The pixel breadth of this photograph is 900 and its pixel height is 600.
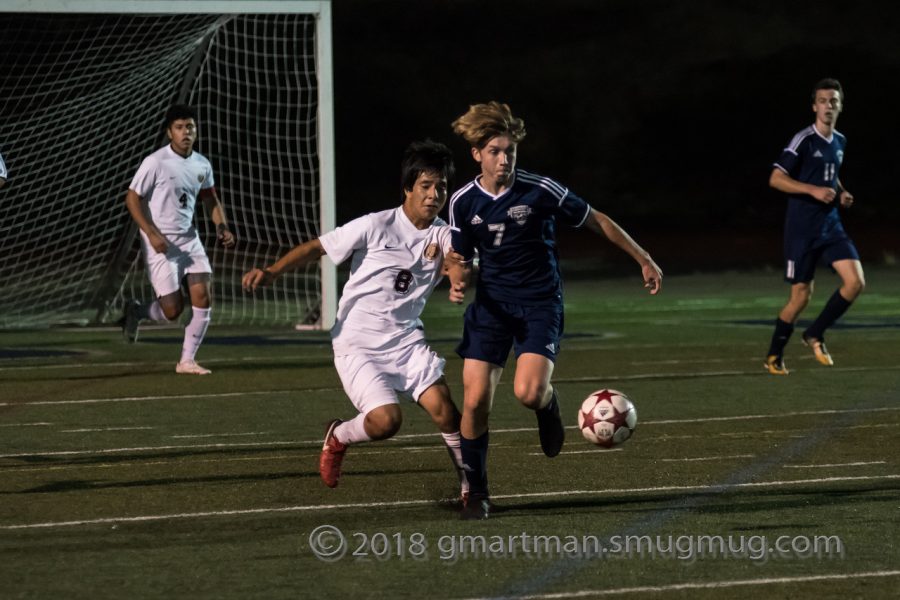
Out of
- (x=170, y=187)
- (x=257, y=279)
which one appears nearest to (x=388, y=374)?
Answer: (x=257, y=279)

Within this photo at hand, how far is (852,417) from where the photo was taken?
909cm

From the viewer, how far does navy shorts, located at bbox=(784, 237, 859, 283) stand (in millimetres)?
11297

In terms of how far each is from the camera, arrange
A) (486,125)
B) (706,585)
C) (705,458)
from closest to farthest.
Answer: (706,585)
(486,125)
(705,458)

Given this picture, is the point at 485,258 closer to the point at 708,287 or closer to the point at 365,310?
the point at 365,310

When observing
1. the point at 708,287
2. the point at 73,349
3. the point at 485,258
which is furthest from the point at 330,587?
the point at 708,287

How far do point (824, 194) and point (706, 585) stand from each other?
653cm

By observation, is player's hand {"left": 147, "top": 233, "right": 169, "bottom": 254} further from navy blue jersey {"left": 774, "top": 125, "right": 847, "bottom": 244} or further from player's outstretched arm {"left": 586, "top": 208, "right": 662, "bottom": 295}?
player's outstretched arm {"left": 586, "top": 208, "right": 662, "bottom": 295}

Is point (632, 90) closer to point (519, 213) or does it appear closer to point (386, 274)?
point (386, 274)

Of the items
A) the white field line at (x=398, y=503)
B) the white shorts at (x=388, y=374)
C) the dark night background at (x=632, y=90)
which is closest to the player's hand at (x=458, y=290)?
the white shorts at (x=388, y=374)

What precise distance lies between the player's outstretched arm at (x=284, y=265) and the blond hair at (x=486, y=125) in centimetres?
83

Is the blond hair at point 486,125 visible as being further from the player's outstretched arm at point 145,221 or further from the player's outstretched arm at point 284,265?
the player's outstretched arm at point 145,221

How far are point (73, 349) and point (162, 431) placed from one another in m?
5.44

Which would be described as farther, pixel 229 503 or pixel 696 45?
pixel 696 45

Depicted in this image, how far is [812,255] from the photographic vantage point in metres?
11.4
